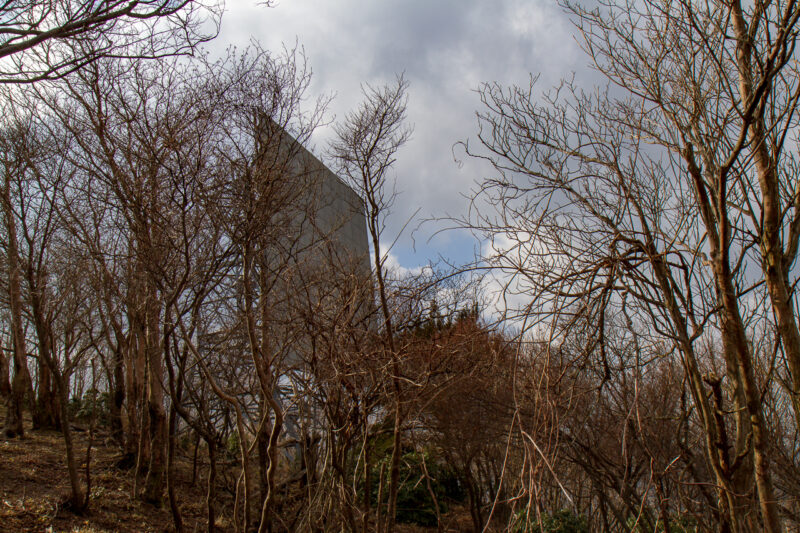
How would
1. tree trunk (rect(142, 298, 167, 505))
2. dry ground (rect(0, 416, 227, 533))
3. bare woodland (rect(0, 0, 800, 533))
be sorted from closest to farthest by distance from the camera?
bare woodland (rect(0, 0, 800, 533)) → dry ground (rect(0, 416, 227, 533)) → tree trunk (rect(142, 298, 167, 505))

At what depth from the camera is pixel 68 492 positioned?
26.2 ft

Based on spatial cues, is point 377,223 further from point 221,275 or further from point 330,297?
point 221,275

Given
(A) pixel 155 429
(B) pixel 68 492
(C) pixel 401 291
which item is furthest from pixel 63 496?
(C) pixel 401 291

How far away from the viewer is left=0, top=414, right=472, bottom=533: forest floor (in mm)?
7059

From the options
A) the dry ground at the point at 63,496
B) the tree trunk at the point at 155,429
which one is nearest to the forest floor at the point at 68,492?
the dry ground at the point at 63,496

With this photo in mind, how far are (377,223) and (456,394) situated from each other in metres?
4.12

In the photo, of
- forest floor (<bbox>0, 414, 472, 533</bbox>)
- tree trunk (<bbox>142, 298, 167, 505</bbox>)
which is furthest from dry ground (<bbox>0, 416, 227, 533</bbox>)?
tree trunk (<bbox>142, 298, 167, 505</bbox>)

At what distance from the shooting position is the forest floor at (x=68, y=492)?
23.2 feet

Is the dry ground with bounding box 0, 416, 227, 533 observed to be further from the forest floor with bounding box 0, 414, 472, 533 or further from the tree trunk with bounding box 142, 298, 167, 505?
the tree trunk with bounding box 142, 298, 167, 505

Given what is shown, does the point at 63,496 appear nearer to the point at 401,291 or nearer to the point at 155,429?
the point at 155,429

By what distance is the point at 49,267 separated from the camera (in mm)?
9258

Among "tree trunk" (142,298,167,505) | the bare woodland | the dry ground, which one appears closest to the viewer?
the bare woodland

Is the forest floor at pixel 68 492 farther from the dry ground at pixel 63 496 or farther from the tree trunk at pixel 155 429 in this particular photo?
the tree trunk at pixel 155 429

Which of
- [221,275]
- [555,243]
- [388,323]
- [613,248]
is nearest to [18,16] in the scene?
[221,275]
